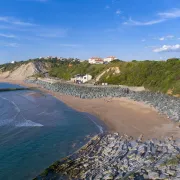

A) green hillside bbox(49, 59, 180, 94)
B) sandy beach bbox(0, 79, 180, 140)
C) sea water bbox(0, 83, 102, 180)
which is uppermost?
green hillside bbox(49, 59, 180, 94)

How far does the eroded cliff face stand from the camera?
105806 mm

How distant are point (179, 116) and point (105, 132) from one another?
839 cm

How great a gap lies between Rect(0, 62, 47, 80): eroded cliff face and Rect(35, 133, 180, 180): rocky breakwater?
311ft

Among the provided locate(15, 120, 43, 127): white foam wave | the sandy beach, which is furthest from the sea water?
the sandy beach

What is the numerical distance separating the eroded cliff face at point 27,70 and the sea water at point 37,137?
80099 millimetres

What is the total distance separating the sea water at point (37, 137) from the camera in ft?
44.1

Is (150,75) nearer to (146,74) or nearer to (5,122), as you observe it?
(146,74)

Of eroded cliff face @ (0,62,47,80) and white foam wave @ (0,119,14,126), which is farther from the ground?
eroded cliff face @ (0,62,47,80)

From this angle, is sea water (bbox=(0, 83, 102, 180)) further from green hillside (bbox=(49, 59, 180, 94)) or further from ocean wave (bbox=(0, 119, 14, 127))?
green hillside (bbox=(49, 59, 180, 94))

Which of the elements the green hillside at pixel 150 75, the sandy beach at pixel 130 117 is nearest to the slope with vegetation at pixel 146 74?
the green hillside at pixel 150 75

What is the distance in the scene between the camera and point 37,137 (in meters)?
18.3

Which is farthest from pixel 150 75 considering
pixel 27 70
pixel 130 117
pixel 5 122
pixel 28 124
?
pixel 27 70

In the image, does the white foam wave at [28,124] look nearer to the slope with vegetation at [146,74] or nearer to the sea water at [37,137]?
the sea water at [37,137]

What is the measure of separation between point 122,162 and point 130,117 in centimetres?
1194
